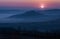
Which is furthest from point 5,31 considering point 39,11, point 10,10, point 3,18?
point 39,11

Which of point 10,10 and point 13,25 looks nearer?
point 10,10

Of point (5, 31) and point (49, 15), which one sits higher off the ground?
point (49, 15)

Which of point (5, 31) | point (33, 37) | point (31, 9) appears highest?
point (31, 9)

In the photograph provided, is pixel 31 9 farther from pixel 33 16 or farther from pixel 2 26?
pixel 2 26

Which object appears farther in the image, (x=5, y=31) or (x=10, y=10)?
(x=5, y=31)

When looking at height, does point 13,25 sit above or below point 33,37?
above

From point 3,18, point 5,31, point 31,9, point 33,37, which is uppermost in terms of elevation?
point 31,9

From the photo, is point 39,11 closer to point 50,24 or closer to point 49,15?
point 49,15

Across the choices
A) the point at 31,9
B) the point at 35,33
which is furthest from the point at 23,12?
the point at 35,33
